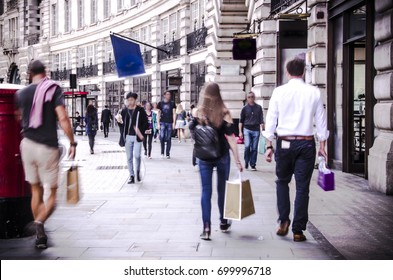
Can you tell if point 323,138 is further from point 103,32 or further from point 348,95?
point 103,32

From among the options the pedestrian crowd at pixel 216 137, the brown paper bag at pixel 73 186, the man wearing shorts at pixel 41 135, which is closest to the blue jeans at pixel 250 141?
the pedestrian crowd at pixel 216 137

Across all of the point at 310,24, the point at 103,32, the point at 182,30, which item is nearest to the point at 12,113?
the point at 310,24

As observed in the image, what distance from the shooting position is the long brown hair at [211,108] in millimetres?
7043

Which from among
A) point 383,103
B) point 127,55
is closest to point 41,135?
point 383,103

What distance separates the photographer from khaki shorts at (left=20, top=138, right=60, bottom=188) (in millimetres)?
6523

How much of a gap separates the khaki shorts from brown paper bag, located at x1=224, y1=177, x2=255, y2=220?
172 centimetres

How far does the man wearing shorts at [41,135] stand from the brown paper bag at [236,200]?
1.62 m

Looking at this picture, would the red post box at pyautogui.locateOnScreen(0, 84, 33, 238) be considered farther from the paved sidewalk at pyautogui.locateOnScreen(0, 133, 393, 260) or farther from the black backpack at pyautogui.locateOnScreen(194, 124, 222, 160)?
the black backpack at pyautogui.locateOnScreen(194, 124, 222, 160)

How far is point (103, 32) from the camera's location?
4481cm

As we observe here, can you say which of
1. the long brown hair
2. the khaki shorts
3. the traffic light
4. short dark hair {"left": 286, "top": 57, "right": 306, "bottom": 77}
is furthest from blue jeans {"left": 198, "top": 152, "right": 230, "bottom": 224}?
the traffic light

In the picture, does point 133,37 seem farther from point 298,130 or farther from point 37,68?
point 298,130

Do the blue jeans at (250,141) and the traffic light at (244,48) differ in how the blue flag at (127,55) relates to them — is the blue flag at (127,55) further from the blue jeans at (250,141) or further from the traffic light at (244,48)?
the traffic light at (244,48)

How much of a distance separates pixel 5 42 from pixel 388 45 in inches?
2250

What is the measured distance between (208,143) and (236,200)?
641 millimetres
